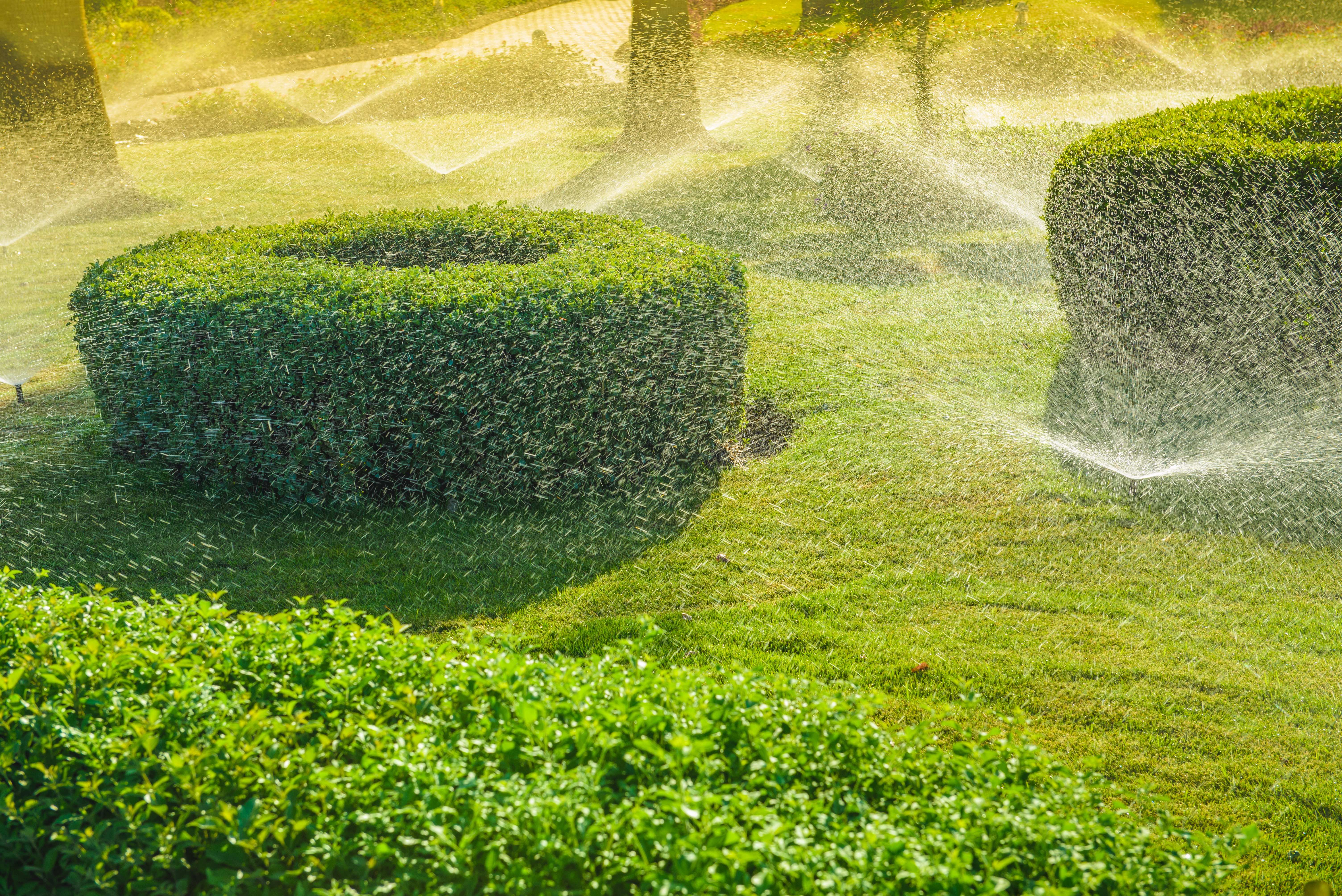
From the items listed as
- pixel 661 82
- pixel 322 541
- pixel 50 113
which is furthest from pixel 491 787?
pixel 50 113

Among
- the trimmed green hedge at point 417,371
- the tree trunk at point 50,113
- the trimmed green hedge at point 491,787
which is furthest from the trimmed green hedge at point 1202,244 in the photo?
the tree trunk at point 50,113

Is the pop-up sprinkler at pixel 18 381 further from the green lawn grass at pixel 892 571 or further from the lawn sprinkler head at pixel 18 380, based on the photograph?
the green lawn grass at pixel 892 571

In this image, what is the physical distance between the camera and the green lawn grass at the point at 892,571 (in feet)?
12.8

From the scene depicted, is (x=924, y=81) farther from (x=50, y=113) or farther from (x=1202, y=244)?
(x=50, y=113)

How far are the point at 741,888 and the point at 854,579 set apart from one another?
3.15 metres

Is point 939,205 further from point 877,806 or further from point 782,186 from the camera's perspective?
point 877,806

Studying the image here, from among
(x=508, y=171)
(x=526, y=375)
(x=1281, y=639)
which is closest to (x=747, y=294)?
(x=526, y=375)

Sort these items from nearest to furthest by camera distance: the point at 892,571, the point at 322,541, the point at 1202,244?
the point at 892,571
the point at 322,541
the point at 1202,244

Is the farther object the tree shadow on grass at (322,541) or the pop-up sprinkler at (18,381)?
the pop-up sprinkler at (18,381)

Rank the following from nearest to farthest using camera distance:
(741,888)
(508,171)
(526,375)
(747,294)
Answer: (741,888) → (526,375) → (747,294) → (508,171)

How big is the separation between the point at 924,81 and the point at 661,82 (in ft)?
14.1

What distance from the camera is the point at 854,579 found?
4.96 meters

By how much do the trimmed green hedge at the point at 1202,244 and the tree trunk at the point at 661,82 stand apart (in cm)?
971

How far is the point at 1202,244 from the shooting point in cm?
702
